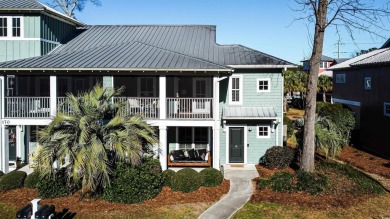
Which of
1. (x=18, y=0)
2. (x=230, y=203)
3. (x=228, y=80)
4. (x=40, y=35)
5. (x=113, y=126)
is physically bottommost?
(x=230, y=203)

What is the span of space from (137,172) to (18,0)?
13841 mm

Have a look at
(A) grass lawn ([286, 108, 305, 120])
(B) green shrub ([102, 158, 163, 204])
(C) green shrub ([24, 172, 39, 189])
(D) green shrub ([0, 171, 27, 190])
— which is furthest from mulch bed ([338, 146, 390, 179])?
(D) green shrub ([0, 171, 27, 190])

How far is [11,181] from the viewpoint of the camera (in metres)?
15.5

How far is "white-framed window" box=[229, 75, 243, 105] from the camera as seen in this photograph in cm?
2027

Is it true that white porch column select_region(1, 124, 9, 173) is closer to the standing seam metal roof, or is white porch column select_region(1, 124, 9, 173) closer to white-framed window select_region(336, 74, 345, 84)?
the standing seam metal roof

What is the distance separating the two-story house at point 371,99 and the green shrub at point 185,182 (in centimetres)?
1391

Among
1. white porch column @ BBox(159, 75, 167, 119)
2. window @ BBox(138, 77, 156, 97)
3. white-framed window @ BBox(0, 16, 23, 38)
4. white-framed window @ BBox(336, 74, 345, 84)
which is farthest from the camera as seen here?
white-framed window @ BBox(336, 74, 345, 84)

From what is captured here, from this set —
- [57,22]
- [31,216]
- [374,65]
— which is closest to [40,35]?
[57,22]

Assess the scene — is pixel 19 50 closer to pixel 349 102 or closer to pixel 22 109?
pixel 22 109

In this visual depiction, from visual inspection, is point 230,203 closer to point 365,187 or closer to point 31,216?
point 365,187

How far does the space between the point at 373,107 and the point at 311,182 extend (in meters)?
12.9

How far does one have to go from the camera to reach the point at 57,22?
22594 millimetres

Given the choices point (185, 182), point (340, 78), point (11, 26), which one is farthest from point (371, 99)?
point (11, 26)

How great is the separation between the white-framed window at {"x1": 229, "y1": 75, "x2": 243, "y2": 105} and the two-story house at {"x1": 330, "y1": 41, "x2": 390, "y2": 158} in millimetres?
9621
